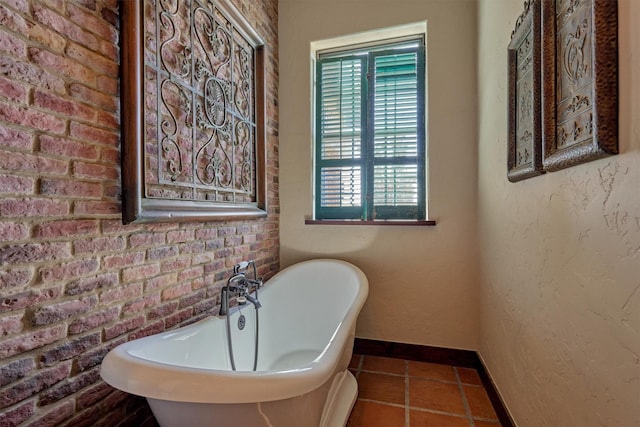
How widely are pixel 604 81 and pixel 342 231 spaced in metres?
1.76

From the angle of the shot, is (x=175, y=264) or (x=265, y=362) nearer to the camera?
(x=175, y=264)

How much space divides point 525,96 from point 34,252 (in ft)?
6.05

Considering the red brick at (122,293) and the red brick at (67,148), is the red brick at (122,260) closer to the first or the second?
the red brick at (122,293)

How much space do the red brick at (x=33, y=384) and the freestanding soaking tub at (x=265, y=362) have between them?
18 centimetres

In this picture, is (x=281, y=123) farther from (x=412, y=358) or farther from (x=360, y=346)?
(x=412, y=358)

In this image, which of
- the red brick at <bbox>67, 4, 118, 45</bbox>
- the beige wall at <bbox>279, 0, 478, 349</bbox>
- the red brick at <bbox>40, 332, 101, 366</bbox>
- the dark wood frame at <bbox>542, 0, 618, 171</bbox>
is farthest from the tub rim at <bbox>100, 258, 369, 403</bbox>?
the beige wall at <bbox>279, 0, 478, 349</bbox>

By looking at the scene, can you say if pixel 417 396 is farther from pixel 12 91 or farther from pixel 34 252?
pixel 12 91

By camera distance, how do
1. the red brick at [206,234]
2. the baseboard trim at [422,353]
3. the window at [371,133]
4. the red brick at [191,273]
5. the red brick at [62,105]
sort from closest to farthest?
the red brick at [62,105], the red brick at [191,273], the red brick at [206,234], the baseboard trim at [422,353], the window at [371,133]

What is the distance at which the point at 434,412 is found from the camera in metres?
1.63

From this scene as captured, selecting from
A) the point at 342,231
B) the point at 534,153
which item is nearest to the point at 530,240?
the point at 534,153

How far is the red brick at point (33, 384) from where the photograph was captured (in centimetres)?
80

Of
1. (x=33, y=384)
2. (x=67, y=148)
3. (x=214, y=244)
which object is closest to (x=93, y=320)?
(x=33, y=384)

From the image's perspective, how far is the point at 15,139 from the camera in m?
0.83

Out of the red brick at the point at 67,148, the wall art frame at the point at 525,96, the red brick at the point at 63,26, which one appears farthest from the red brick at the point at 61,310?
the wall art frame at the point at 525,96
